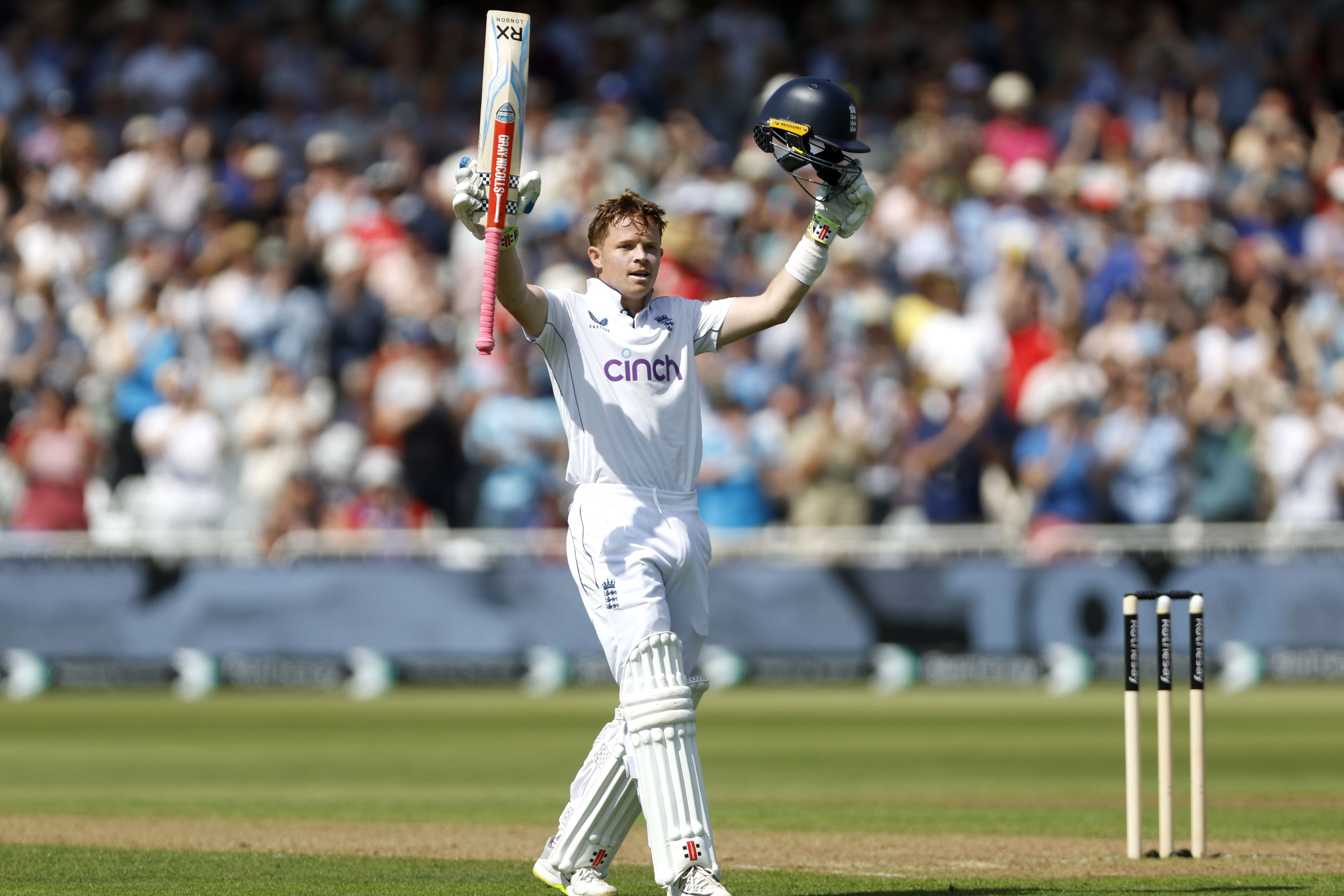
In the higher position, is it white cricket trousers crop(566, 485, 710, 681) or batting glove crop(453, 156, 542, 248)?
batting glove crop(453, 156, 542, 248)

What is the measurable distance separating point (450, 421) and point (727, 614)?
331 cm

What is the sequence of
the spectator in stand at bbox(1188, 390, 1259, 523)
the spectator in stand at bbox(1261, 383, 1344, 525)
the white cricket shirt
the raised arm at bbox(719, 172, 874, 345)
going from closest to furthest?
1. the white cricket shirt
2. the raised arm at bbox(719, 172, 874, 345)
3. the spectator in stand at bbox(1261, 383, 1344, 525)
4. the spectator in stand at bbox(1188, 390, 1259, 523)

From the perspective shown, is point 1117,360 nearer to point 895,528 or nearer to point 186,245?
point 895,528

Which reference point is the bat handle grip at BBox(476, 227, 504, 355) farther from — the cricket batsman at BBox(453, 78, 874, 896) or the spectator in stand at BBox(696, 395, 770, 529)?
the spectator in stand at BBox(696, 395, 770, 529)

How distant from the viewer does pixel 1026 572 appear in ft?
54.2

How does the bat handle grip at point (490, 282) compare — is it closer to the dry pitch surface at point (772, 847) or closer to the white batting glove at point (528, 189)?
the white batting glove at point (528, 189)

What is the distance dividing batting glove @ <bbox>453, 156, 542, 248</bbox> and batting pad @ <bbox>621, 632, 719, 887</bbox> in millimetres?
1470

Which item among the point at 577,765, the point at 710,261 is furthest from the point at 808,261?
the point at 710,261

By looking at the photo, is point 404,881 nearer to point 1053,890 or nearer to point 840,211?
point 1053,890

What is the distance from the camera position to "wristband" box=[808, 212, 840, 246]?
6.96 m

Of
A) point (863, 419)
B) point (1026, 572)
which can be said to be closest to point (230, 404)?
point (863, 419)

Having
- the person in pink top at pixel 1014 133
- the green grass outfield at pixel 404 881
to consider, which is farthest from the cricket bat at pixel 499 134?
the person in pink top at pixel 1014 133

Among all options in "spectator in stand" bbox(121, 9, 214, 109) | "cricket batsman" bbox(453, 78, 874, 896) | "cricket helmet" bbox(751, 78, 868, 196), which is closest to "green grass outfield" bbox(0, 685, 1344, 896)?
"cricket batsman" bbox(453, 78, 874, 896)

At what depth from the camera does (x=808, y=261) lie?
6.89 metres
